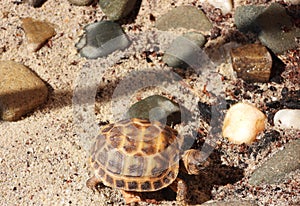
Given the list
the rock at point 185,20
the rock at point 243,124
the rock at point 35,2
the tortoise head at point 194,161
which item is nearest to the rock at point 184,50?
the rock at point 185,20

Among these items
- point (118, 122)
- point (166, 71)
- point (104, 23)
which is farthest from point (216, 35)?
point (118, 122)

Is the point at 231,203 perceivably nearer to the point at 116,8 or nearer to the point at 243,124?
the point at 243,124

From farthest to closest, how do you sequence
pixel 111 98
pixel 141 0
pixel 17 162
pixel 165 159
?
pixel 141 0 → pixel 111 98 → pixel 17 162 → pixel 165 159

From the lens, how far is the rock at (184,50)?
4.09 metres

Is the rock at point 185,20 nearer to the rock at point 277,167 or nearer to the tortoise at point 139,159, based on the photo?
the tortoise at point 139,159

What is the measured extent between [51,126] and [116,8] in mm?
961

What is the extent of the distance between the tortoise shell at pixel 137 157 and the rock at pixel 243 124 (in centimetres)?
40

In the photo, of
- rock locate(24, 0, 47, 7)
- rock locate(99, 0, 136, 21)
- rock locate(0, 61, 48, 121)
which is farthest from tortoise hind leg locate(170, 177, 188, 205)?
rock locate(24, 0, 47, 7)

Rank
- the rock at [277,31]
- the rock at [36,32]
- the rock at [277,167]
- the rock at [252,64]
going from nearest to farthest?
the rock at [277,167] → the rock at [252,64] → the rock at [277,31] → the rock at [36,32]

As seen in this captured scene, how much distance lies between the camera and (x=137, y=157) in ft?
Answer: 11.2

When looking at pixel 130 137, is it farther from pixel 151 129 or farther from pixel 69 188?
pixel 69 188

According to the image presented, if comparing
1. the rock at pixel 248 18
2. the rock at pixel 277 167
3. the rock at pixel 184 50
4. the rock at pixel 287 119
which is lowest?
the rock at pixel 277 167

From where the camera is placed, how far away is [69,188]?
3598 mm

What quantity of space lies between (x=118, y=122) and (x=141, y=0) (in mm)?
1147
